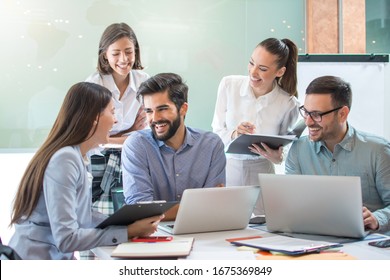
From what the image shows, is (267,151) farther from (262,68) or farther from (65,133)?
(65,133)

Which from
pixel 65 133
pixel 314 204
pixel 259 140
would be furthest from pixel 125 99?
pixel 314 204

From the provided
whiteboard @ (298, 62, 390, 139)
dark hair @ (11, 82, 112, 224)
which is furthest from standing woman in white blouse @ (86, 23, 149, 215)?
whiteboard @ (298, 62, 390, 139)

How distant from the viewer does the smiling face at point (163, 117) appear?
248cm

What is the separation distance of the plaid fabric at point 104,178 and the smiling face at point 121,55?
440 millimetres

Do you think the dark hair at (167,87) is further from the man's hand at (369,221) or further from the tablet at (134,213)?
the man's hand at (369,221)

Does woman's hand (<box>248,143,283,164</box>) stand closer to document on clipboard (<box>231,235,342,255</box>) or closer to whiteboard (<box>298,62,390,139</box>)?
document on clipboard (<box>231,235,342,255</box>)

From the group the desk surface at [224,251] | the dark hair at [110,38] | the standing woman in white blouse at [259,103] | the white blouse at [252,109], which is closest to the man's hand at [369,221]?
the desk surface at [224,251]

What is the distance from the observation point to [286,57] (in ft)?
9.85

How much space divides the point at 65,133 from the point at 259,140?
3.11 feet

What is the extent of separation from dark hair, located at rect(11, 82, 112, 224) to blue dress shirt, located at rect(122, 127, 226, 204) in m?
0.39

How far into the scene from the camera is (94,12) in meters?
3.99
